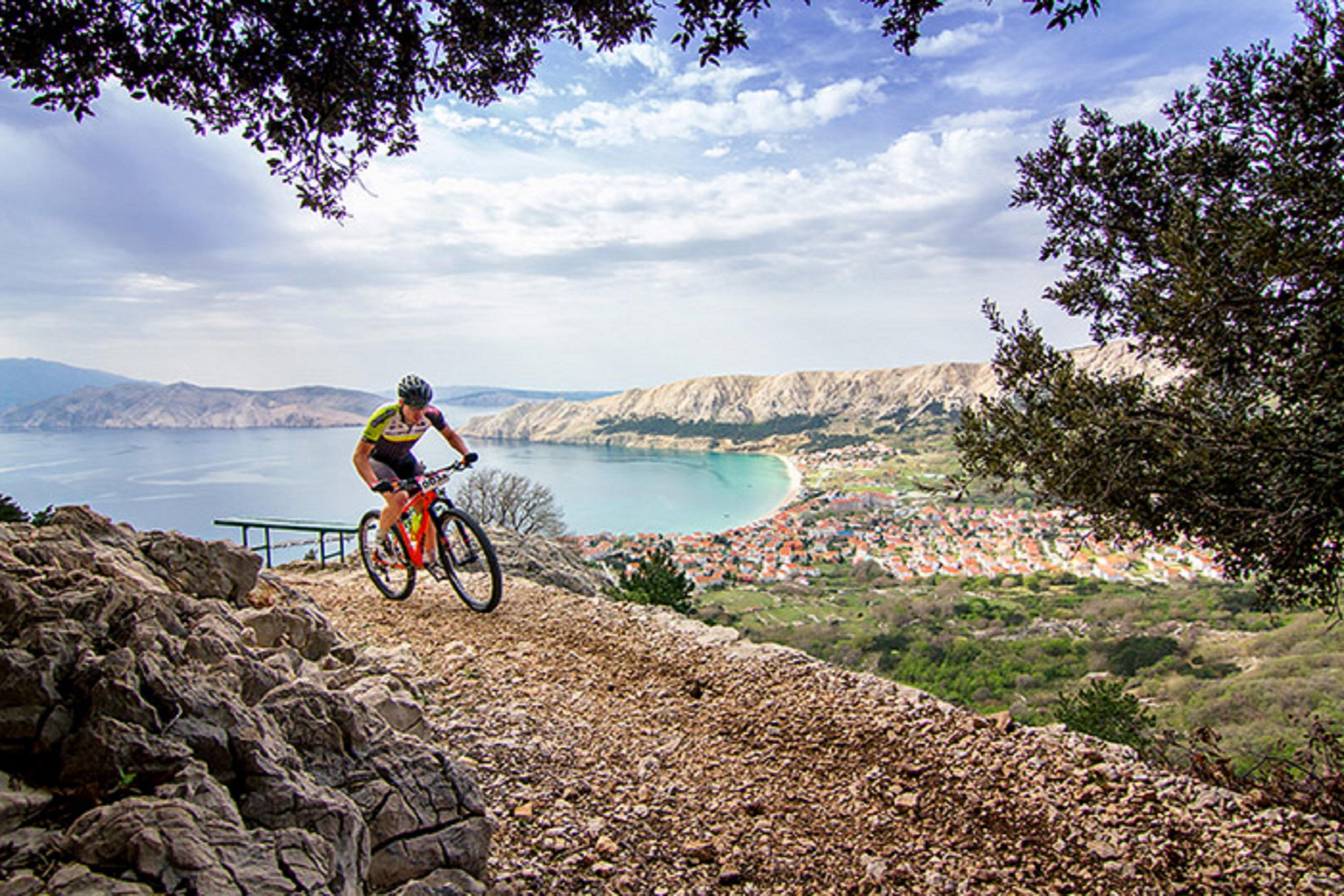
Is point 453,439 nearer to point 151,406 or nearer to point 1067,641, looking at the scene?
point 1067,641

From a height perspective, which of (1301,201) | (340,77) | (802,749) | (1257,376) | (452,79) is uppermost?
(452,79)

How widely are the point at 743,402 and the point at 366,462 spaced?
12464 cm

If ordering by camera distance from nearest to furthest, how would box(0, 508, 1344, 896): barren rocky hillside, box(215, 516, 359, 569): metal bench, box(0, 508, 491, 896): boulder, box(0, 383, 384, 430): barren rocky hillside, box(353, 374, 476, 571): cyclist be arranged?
1. box(0, 508, 491, 896): boulder
2. box(0, 508, 1344, 896): barren rocky hillside
3. box(353, 374, 476, 571): cyclist
4. box(215, 516, 359, 569): metal bench
5. box(0, 383, 384, 430): barren rocky hillside

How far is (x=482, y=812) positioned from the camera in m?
3.29

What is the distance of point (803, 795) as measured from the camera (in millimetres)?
4328

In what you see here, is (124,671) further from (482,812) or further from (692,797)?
(692,797)

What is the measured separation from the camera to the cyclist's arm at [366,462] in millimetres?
7027

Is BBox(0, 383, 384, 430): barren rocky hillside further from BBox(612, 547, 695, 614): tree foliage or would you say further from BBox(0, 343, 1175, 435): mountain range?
BBox(612, 547, 695, 614): tree foliage

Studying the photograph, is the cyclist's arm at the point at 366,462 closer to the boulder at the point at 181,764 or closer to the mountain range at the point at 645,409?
the boulder at the point at 181,764

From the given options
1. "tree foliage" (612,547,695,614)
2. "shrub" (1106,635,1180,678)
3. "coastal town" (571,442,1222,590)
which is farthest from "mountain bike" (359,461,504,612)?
"shrub" (1106,635,1180,678)

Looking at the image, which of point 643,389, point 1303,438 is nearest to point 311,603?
point 1303,438

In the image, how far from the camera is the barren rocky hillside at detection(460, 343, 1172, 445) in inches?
4141

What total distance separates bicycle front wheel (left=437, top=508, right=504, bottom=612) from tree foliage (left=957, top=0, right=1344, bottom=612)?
514 centimetres

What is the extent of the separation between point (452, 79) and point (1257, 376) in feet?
22.0
